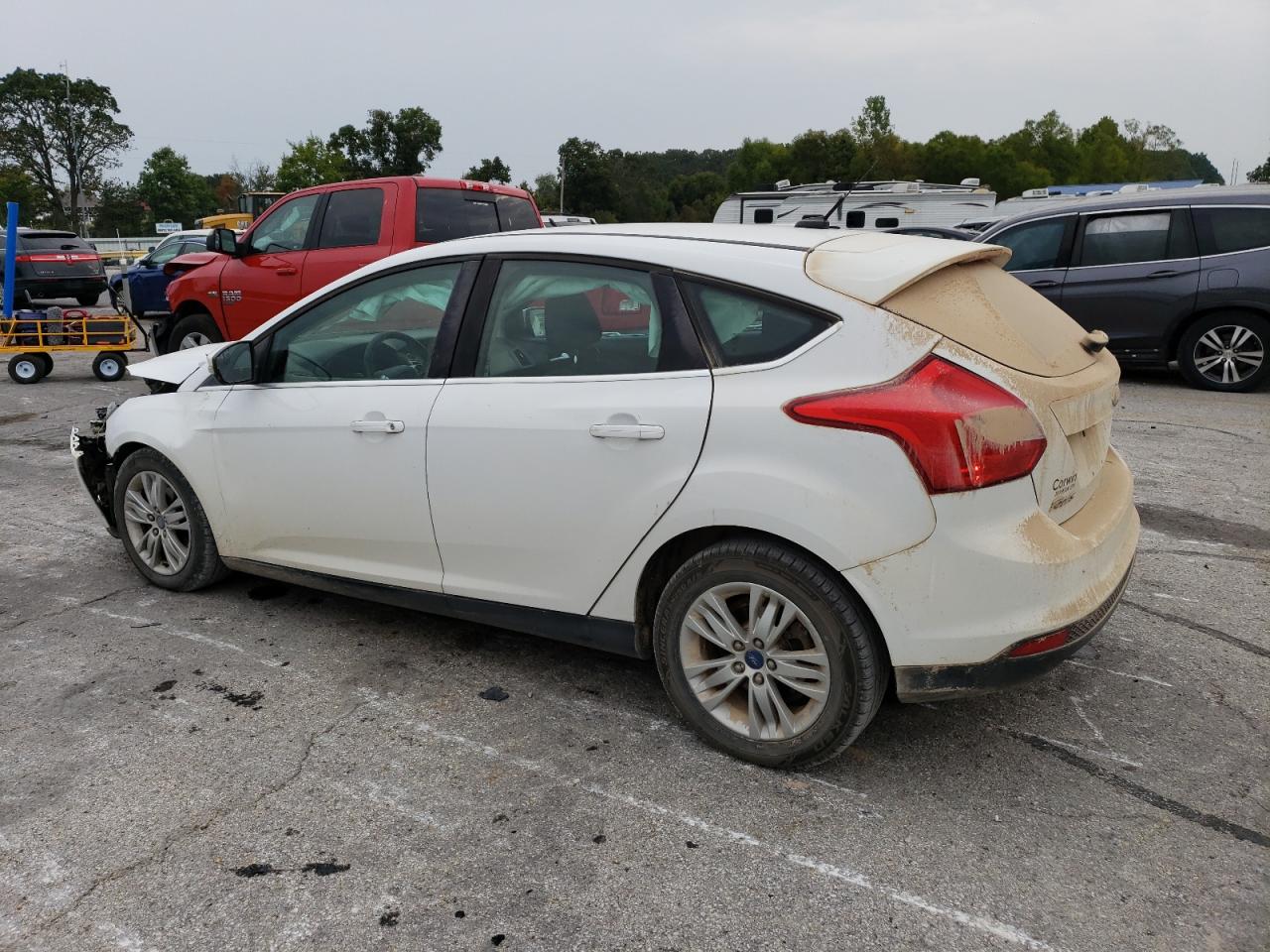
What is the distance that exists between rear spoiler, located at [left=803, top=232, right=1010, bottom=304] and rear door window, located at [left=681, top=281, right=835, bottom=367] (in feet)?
0.40

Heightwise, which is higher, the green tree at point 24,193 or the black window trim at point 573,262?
the green tree at point 24,193

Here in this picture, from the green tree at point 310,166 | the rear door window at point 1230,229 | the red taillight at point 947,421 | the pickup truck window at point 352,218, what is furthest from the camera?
the green tree at point 310,166

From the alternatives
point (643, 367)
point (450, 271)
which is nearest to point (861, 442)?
point (643, 367)

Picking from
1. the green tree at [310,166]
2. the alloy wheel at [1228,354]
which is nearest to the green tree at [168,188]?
the green tree at [310,166]

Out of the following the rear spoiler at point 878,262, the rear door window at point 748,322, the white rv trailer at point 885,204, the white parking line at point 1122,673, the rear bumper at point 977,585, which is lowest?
the white parking line at point 1122,673

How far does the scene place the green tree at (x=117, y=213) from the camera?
7119cm

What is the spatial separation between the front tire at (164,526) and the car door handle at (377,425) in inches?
44.5

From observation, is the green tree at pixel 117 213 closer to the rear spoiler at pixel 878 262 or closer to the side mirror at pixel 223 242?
the side mirror at pixel 223 242

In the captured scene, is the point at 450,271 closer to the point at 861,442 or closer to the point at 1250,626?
the point at 861,442

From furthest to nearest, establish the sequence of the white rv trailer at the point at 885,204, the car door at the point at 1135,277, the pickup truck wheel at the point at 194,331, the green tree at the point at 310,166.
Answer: the green tree at the point at 310,166 → the white rv trailer at the point at 885,204 → the pickup truck wheel at the point at 194,331 → the car door at the point at 1135,277

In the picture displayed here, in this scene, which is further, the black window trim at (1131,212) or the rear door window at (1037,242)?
the rear door window at (1037,242)

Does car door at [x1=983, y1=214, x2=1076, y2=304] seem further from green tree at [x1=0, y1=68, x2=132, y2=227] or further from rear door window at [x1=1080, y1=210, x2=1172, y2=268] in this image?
green tree at [x1=0, y1=68, x2=132, y2=227]

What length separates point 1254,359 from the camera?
927cm

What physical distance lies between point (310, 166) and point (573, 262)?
62249 millimetres
